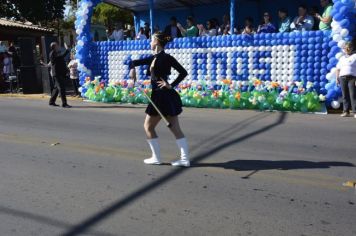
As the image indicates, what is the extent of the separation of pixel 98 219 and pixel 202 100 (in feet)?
28.7

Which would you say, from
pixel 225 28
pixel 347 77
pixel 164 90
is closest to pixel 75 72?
pixel 225 28

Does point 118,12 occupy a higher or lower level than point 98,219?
higher

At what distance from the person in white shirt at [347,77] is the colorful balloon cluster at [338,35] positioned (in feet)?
0.95

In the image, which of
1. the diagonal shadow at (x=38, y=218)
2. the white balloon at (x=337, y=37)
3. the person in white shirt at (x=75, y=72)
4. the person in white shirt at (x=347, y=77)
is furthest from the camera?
the person in white shirt at (x=75, y=72)

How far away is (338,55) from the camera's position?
1094cm

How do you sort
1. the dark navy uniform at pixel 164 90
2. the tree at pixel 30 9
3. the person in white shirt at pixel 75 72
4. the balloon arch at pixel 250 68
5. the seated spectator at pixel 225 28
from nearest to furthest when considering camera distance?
the dark navy uniform at pixel 164 90 < the balloon arch at pixel 250 68 < the seated spectator at pixel 225 28 < the person in white shirt at pixel 75 72 < the tree at pixel 30 9

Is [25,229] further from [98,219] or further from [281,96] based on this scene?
[281,96]

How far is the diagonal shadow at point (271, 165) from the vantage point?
616cm

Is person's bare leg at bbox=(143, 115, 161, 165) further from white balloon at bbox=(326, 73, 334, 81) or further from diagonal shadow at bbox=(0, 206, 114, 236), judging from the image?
white balloon at bbox=(326, 73, 334, 81)

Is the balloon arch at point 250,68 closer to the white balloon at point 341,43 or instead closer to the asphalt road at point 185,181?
the white balloon at point 341,43

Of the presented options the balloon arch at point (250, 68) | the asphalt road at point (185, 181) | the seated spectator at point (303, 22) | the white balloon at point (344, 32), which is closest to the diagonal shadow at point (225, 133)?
the asphalt road at point (185, 181)

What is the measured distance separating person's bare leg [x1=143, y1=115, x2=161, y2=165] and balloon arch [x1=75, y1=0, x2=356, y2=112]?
5899mm

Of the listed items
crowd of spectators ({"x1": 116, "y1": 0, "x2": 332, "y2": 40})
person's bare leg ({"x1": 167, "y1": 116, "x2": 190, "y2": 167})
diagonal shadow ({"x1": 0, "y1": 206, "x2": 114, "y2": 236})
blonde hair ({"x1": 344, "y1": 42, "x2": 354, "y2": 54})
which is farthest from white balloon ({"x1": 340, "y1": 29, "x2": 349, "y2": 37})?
diagonal shadow ({"x1": 0, "y1": 206, "x2": 114, "y2": 236})

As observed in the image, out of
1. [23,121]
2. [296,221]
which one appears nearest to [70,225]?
[296,221]
